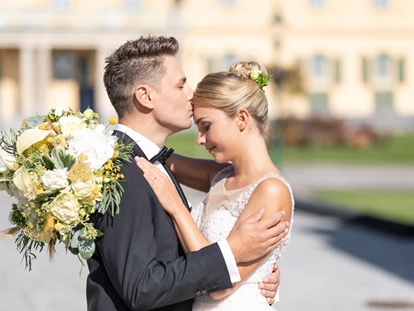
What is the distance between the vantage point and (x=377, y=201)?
20297 mm

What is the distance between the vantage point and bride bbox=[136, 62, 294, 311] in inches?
143

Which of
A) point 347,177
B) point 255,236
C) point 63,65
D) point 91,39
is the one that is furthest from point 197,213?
point 63,65

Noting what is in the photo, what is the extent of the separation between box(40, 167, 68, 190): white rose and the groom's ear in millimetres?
457

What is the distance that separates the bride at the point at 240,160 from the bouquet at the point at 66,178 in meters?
0.47

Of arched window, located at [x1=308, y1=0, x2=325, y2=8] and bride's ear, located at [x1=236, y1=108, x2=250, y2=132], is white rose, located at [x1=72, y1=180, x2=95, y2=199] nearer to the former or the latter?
bride's ear, located at [x1=236, y1=108, x2=250, y2=132]

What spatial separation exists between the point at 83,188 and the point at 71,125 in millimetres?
269

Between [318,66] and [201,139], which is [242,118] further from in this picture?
[318,66]

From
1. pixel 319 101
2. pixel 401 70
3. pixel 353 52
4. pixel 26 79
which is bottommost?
pixel 319 101

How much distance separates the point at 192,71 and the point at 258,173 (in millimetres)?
56540

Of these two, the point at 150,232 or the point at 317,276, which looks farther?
the point at 317,276

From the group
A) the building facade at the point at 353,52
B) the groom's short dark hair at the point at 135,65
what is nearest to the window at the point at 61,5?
the building facade at the point at 353,52

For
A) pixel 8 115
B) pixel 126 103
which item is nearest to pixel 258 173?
pixel 126 103

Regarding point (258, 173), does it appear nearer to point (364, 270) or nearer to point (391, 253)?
point (364, 270)

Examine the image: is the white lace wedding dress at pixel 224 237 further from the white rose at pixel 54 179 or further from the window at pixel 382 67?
the window at pixel 382 67
